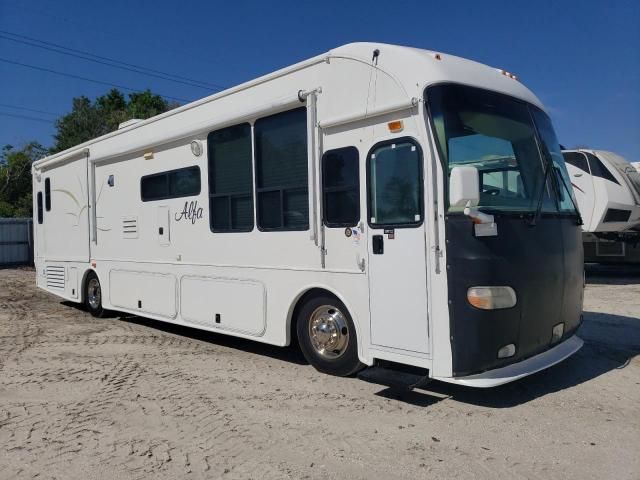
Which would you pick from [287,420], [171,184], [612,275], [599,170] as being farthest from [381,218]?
[612,275]

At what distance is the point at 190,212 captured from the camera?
7.10 metres

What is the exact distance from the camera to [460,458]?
12.0 ft

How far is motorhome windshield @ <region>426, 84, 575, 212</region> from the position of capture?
4551mm

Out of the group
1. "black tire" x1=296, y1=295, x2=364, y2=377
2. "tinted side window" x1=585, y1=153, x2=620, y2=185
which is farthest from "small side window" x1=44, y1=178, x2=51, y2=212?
"tinted side window" x1=585, y1=153, x2=620, y2=185

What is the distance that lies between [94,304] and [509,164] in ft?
24.2

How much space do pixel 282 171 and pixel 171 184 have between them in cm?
222

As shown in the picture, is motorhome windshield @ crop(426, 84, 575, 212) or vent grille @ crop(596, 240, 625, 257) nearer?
motorhome windshield @ crop(426, 84, 575, 212)

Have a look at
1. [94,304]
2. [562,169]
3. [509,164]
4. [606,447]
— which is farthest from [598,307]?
[94,304]

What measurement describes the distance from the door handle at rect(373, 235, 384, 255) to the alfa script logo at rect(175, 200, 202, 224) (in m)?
2.83

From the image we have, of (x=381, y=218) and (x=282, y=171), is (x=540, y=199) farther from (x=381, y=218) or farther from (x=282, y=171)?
(x=282, y=171)

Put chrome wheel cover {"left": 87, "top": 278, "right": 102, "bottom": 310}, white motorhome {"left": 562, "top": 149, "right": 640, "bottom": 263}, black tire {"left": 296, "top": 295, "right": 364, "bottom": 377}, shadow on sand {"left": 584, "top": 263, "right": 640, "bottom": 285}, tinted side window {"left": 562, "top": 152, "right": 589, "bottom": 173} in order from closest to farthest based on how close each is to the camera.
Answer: black tire {"left": 296, "top": 295, "right": 364, "bottom": 377} → chrome wheel cover {"left": 87, "top": 278, "right": 102, "bottom": 310} → white motorhome {"left": 562, "top": 149, "right": 640, "bottom": 263} → tinted side window {"left": 562, "top": 152, "right": 589, "bottom": 173} → shadow on sand {"left": 584, "top": 263, "right": 640, "bottom": 285}

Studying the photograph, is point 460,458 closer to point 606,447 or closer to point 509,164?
point 606,447

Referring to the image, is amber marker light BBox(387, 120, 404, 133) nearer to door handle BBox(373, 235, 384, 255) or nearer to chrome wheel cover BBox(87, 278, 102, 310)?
door handle BBox(373, 235, 384, 255)

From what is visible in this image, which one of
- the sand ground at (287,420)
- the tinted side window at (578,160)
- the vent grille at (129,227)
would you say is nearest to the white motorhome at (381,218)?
the sand ground at (287,420)
